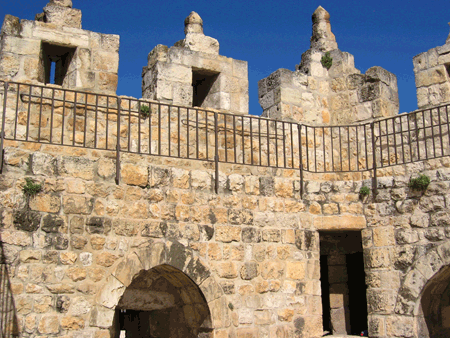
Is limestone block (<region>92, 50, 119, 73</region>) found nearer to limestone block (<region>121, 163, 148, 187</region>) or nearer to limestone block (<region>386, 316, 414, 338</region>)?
limestone block (<region>121, 163, 148, 187</region>)

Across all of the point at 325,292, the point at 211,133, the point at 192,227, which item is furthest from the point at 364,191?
the point at 192,227

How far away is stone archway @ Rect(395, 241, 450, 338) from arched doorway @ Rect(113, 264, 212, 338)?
2641mm

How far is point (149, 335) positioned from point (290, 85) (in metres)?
4.68

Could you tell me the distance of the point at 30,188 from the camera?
5.92 meters

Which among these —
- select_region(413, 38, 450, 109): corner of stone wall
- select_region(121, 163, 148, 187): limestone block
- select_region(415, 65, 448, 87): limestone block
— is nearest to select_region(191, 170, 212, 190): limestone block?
select_region(121, 163, 148, 187): limestone block

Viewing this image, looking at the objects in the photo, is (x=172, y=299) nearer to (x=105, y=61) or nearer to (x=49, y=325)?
(x=49, y=325)

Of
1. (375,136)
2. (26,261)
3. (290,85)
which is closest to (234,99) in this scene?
(290,85)

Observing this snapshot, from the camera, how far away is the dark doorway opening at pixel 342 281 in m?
8.91

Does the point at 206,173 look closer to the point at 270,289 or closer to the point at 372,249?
the point at 270,289

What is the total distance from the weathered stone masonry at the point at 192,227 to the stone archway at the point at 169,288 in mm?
18

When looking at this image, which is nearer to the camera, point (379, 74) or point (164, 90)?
point (164, 90)

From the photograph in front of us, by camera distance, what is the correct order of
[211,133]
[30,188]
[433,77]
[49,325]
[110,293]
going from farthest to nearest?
1. [433,77]
2. [211,133]
3. [110,293]
4. [30,188]
5. [49,325]

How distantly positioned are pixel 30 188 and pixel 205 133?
2.80 metres

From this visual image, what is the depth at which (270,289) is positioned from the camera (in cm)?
736
